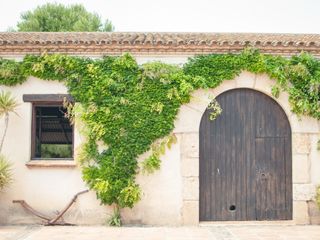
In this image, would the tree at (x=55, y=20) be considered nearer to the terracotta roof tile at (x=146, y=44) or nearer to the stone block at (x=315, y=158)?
the terracotta roof tile at (x=146, y=44)

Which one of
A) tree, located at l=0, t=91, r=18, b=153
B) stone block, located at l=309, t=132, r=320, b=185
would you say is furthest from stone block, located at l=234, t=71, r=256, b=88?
tree, located at l=0, t=91, r=18, b=153

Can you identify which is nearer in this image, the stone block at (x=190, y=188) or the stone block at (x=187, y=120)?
the stone block at (x=190, y=188)

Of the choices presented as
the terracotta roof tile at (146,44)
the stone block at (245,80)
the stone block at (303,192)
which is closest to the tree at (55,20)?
the terracotta roof tile at (146,44)

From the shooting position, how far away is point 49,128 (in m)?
9.15

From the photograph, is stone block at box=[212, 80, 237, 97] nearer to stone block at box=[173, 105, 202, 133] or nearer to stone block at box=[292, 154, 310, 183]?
stone block at box=[173, 105, 202, 133]

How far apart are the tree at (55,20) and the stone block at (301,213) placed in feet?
63.4

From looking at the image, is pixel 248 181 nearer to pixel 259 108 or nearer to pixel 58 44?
pixel 259 108

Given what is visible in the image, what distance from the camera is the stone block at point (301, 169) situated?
877 centimetres

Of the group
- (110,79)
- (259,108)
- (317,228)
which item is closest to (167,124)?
(110,79)

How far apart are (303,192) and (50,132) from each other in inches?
228

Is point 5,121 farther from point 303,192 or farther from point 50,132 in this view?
point 303,192

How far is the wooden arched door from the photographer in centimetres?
887

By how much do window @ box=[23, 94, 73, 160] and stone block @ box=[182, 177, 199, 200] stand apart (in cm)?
260

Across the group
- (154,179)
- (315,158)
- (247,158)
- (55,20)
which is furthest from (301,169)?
(55,20)
